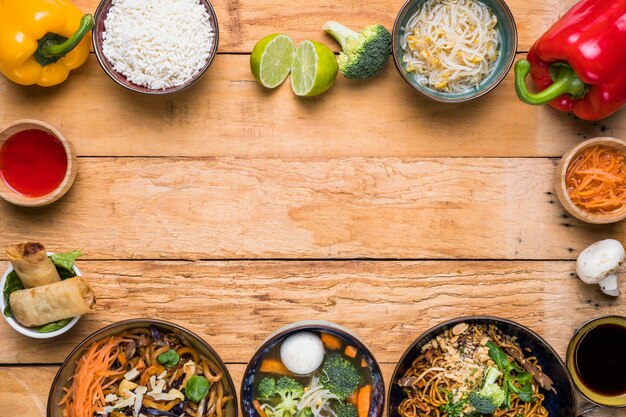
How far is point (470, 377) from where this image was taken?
224 cm

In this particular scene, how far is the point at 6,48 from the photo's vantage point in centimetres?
218

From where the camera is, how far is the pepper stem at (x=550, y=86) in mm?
2207

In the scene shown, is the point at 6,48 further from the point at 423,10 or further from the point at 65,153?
the point at 423,10

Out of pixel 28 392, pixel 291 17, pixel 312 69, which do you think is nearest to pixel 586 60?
pixel 312 69

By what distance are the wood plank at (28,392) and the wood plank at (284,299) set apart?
0.04m

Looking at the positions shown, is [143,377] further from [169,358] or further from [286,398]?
[286,398]

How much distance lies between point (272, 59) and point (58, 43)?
0.71 m

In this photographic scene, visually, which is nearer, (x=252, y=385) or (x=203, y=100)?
(x=252, y=385)

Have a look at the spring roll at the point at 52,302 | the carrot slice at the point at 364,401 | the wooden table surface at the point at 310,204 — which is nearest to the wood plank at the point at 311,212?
the wooden table surface at the point at 310,204

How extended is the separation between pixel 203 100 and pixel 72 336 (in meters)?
0.93

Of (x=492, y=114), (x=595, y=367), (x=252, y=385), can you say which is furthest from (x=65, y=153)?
(x=595, y=367)

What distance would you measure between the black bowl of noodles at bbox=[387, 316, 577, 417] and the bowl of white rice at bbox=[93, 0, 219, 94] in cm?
117

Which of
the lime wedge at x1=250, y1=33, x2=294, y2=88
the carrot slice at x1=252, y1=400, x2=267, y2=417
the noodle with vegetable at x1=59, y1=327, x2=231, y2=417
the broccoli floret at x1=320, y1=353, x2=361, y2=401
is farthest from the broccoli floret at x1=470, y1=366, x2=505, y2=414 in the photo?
the lime wedge at x1=250, y1=33, x2=294, y2=88

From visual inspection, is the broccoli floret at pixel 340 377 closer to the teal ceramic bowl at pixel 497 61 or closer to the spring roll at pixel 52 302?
the spring roll at pixel 52 302
